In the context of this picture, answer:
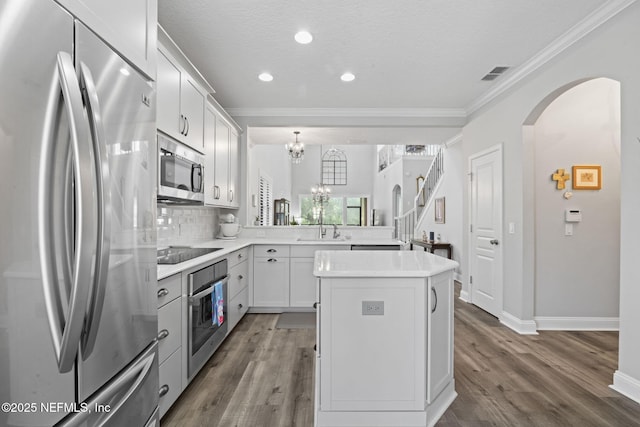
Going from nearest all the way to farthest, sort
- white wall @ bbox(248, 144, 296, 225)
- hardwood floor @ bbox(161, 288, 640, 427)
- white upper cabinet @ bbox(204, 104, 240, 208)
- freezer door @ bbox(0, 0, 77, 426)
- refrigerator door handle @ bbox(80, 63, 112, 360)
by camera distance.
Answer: freezer door @ bbox(0, 0, 77, 426), refrigerator door handle @ bbox(80, 63, 112, 360), hardwood floor @ bbox(161, 288, 640, 427), white upper cabinet @ bbox(204, 104, 240, 208), white wall @ bbox(248, 144, 296, 225)

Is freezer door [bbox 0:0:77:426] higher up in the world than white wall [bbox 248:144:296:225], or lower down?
lower down

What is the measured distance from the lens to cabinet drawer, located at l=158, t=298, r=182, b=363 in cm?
171

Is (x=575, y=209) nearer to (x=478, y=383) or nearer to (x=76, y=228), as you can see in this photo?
(x=478, y=383)

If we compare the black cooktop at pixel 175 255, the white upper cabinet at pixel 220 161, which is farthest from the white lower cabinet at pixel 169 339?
the white upper cabinet at pixel 220 161

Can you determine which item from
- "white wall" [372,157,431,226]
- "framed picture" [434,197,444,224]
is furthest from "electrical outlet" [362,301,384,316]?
"white wall" [372,157,431,226]

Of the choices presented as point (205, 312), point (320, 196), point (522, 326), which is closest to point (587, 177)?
point (522, 326)

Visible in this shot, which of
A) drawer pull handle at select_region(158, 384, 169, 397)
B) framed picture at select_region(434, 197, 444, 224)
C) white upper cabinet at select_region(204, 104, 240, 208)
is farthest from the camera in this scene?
framed picture at select_region(434, 197, 444, 224)

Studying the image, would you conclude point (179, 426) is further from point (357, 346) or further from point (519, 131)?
point (519, 131)

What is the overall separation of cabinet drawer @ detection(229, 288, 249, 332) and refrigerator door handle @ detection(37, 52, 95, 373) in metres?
2.37

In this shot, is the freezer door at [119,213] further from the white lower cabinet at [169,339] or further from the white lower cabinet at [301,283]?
the white lower cabinet at [301,283]

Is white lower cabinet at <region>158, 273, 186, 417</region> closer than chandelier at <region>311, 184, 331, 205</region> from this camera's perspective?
Yes

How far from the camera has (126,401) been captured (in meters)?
1.06

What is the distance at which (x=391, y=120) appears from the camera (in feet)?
14.7

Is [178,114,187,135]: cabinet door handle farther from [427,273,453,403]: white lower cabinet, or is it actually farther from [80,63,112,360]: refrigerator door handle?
[427,273,453,403]: white lower cabinet
